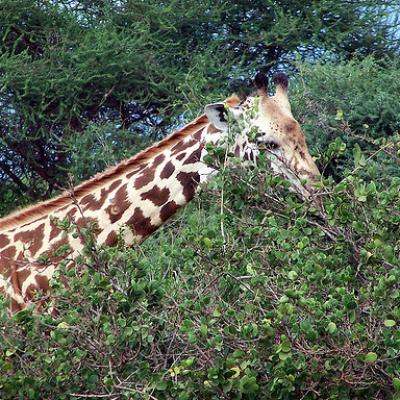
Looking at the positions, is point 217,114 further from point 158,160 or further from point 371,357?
point 371,357

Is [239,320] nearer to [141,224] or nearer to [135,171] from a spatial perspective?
[141,224]

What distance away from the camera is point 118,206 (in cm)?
647

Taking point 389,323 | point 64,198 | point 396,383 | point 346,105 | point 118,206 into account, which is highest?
point 64,198

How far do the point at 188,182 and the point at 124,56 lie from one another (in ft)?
21.8

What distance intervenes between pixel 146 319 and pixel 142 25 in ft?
29.2

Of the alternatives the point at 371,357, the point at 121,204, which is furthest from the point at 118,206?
the point at 371,357

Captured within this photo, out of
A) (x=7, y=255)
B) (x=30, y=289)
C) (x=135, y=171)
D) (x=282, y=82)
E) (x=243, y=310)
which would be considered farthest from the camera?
(x=282, y=82)

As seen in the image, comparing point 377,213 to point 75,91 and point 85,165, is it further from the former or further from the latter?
point 75,91

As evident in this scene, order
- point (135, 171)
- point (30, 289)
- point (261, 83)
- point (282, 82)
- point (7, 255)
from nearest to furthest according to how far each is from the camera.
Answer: point (30, 289), point (7, 255), point (135, 171), point (261, 83), point (282, 82)

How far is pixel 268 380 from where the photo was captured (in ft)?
15.7

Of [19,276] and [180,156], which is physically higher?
[180,156]

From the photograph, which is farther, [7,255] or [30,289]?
[7,255]

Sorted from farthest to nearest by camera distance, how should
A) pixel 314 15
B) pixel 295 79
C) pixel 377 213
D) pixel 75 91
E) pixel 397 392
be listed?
pixel 314 15, pixel 75 91, pixel 295 79, pixel 377 213, pixel 397 392

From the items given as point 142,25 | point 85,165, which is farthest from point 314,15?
point 85,165
